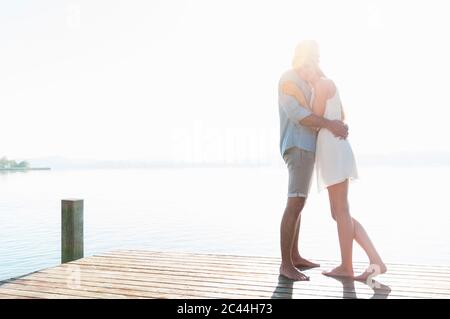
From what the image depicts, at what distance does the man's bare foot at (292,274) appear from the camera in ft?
16.8

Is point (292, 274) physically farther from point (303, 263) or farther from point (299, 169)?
point (299, 169)

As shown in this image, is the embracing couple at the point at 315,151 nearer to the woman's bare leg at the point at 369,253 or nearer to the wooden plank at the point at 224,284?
the woman's bare leg at the point at 369,253

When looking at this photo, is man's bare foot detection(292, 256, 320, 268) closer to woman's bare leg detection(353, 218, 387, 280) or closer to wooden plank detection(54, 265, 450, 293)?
wooden plank detection(54, 265, 450, 293)

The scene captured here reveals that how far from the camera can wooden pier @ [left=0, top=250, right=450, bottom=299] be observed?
4.67 metres

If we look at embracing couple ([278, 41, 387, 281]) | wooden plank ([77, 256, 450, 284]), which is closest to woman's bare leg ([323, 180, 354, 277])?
embracing couple ([278, 41, 387, 281])

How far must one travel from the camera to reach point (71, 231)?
6.79 m

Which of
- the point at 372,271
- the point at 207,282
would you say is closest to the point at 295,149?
the point at 372,271

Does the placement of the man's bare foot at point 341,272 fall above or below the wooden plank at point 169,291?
above

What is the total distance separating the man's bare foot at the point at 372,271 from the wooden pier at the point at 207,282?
0.07 m

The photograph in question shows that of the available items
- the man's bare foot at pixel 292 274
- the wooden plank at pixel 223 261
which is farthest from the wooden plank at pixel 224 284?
the wooden plank at pixel 223 261

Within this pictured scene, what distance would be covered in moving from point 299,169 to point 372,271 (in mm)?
1186
